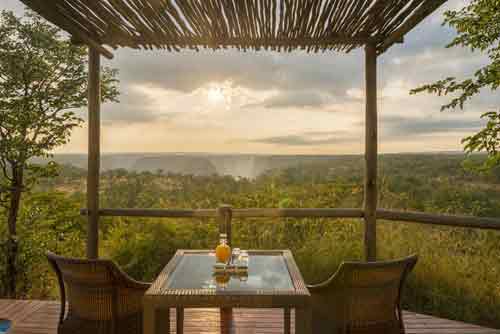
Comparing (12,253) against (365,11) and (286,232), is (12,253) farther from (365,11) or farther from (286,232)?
(365,11)

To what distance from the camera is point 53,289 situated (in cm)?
429

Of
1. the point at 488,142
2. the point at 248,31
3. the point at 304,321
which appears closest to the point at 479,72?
the point at 488,142

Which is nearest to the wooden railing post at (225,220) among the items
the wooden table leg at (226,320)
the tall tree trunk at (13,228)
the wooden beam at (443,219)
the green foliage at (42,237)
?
the wooden table leg at (226,320)

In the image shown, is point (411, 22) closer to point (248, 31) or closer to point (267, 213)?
point (248, 31)

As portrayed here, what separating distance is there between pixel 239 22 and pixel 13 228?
13.5 ft

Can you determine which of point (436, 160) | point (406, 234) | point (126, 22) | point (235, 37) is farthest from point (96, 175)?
point (436, 160)

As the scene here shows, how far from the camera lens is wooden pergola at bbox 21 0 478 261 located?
9.77ft

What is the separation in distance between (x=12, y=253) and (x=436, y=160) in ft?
44.6

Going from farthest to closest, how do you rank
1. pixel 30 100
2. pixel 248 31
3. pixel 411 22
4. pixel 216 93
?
pixel 30 100
pixel 216 93
pixel 248 31
pixel 411 22

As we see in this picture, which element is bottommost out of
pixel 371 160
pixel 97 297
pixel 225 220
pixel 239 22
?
pixel 97 297

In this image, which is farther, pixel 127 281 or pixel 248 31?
pixel 248 31

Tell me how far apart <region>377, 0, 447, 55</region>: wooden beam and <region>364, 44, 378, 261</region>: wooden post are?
11.6 inches

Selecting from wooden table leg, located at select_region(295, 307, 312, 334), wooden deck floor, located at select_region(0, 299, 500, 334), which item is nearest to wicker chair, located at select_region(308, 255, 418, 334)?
wooden table leg, located at select_region(295, 307, 312, 334)

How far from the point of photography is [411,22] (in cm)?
300
